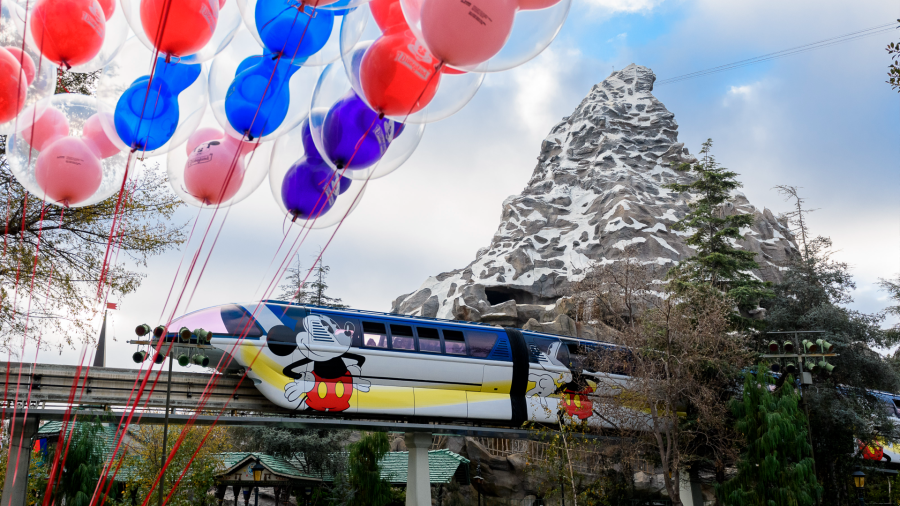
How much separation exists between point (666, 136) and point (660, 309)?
122ft

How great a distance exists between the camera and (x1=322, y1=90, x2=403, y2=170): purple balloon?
4910 mm

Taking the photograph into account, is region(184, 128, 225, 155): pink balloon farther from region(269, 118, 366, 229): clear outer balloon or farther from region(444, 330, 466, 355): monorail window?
region(444, 330, 466, 355): monorail window

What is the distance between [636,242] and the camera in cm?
3834

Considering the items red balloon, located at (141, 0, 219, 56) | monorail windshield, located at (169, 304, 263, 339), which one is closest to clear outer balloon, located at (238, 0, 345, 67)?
red balloon, located at (141, 0, 219, 56)

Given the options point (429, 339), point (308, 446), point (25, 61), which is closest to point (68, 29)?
point (25, 61)

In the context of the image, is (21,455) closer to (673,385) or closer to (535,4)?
(535,4)

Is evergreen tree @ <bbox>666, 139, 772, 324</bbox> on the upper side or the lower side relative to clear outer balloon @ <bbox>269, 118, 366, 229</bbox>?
upper

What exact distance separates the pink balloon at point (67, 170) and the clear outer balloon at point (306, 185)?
1.54 meters

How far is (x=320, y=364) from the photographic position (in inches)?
538

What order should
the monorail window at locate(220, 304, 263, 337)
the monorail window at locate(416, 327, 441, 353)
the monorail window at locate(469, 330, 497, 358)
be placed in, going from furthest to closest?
the monorail window at locate(469, 330, 497, 358) → the monorail window at locate(416, 327, 441, 353) → the monorail window at locate(220, 304, 263, 337)

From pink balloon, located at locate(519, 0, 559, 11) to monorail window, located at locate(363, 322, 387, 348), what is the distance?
10961 mm

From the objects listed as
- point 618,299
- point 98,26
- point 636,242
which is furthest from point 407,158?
point 636,242

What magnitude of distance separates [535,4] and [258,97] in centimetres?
260

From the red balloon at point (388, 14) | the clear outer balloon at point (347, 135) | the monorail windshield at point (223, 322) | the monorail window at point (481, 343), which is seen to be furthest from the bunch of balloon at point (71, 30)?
the monorail window at point (481, 343)
